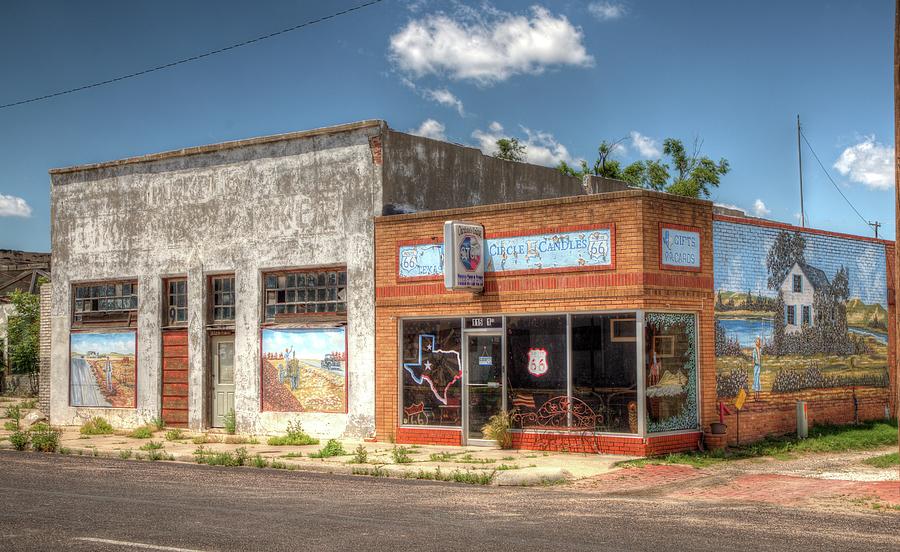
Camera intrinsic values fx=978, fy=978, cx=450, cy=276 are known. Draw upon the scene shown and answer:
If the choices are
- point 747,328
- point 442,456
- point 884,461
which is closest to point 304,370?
point 442,456

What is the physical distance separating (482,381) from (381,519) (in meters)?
8.08

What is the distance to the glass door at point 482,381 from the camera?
18562mm

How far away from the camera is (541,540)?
9461mm

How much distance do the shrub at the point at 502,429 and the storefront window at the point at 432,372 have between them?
93cm

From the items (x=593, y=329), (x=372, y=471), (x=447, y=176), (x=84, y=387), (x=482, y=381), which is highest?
(x=447, y=176)

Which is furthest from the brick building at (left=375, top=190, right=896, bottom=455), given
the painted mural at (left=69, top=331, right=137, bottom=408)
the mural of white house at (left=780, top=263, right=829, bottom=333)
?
the painted mural at (left=69, top=331, right=137, bottom=408)

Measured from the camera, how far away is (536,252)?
59.6 feet

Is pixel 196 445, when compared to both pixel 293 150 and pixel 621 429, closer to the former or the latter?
pixel 293 150

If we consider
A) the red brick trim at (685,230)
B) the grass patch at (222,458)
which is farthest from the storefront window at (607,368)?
the grass patch at (222,458)

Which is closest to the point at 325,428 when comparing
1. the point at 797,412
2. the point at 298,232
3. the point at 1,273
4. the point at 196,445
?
the point at 196,445

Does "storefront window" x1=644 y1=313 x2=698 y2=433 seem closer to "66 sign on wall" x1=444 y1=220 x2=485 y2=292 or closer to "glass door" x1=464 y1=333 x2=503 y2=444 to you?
"glass door" x1=464 y1=333 x2=503 y2=444

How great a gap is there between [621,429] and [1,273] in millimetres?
44265

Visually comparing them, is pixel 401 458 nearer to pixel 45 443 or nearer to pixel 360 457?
pixel 360 457

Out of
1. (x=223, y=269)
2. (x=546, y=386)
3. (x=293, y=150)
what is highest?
(x=293, y=150)
